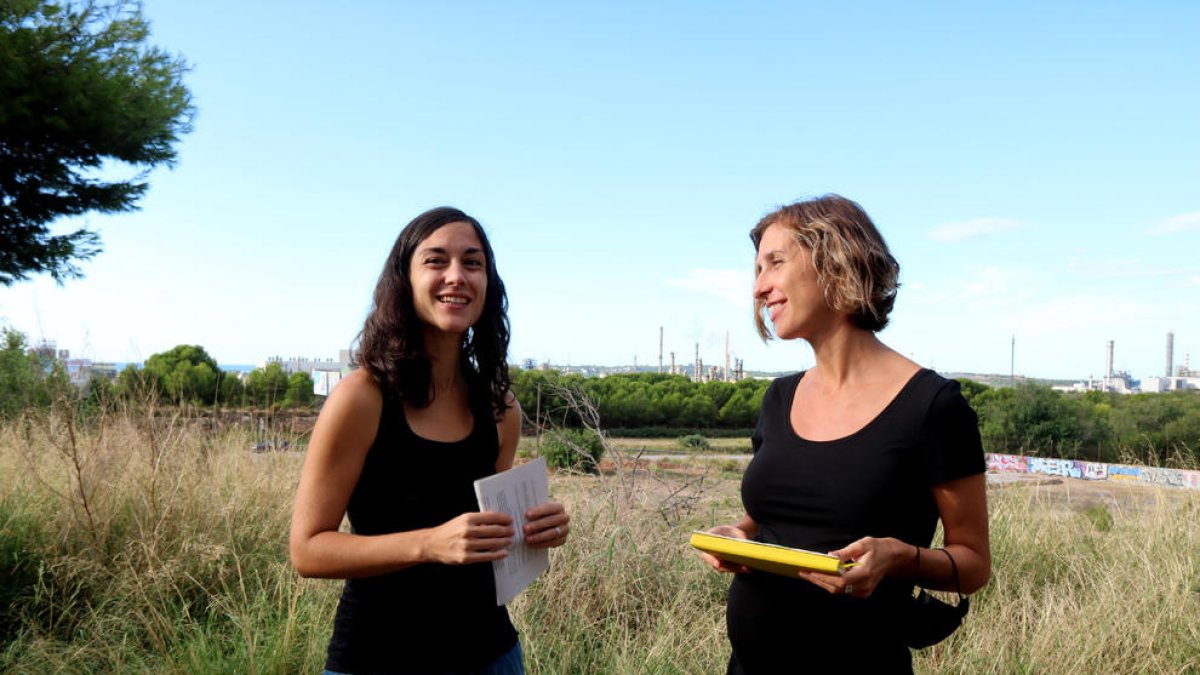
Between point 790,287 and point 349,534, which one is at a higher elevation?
point 790,287

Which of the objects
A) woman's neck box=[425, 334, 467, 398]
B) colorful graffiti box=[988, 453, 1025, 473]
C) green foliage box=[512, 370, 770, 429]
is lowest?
colorful graffiti box=[988, 453, 1025, 473]

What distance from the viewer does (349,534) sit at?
5.43ft

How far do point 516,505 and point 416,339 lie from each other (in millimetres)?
450

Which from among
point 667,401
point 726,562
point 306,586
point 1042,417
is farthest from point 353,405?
point 667,401

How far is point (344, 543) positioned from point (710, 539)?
0.74 metres

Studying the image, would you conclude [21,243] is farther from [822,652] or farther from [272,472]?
[822,652]

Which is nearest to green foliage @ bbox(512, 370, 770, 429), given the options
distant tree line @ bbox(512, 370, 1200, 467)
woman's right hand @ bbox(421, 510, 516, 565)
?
distant tree line @ bbox(512, 370, 1200, 467)

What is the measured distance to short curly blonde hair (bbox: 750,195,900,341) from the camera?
1.75 meters

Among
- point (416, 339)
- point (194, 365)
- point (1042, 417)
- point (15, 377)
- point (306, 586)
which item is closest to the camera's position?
point (416, 339)

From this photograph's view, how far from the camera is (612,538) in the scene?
14.9 feet

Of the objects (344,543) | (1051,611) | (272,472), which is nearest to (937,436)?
(344,543)

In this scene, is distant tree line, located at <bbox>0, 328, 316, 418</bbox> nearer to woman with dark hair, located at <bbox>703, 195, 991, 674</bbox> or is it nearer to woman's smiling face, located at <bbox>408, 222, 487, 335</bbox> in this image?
woman's smiling face, located at <bbox>408, 222, 487, 335</bbox>

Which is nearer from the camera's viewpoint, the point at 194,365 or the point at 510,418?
the point at 510,418

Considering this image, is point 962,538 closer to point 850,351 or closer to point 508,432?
point 850,351
